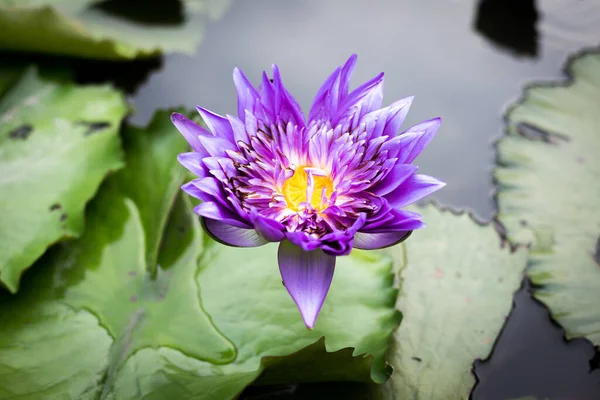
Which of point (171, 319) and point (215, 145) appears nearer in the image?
point (215, 145)

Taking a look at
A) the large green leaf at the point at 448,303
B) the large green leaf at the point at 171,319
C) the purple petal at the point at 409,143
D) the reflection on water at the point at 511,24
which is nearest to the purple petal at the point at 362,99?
the purple petal at the point at 409,143

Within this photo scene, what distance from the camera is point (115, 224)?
151 centimetres

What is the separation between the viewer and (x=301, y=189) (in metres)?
1.11

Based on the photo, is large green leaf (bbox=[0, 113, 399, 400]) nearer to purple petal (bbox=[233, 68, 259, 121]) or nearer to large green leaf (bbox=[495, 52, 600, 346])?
purple petal (bbox=[233, 68, 259, 121])

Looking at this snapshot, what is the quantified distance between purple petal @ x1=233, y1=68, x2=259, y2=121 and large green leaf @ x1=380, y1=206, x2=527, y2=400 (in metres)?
0.69

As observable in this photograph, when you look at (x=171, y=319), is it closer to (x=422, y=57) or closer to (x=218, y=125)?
(x=218, y=125)

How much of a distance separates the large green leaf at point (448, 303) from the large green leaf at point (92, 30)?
120 centimetres

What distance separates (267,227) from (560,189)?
1.17 metres

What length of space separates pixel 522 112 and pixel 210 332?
137cm

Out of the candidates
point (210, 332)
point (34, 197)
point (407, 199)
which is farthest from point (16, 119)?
point (407, 199)

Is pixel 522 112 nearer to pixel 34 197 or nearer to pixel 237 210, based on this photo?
pixel 237 210

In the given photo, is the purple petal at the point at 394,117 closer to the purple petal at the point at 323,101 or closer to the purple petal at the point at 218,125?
the purple petal at the point at 323,101

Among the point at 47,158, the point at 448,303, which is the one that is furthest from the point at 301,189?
the point at 47,158

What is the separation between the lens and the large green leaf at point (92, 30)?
1754 millimetres
